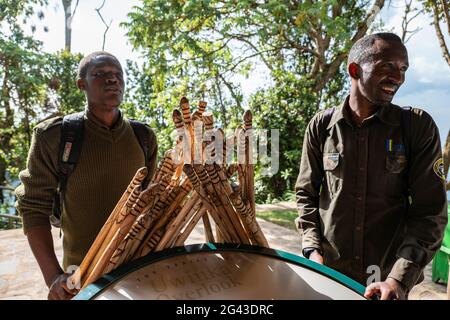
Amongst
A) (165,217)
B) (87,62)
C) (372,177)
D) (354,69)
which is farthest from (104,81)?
(372,177)

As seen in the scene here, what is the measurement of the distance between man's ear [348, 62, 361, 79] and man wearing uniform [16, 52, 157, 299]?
2.95 ft

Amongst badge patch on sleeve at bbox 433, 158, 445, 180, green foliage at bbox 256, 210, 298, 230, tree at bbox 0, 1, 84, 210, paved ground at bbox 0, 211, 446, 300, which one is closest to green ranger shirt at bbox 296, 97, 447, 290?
badge patch on sleeve at bbox 433, 158, 445, 180

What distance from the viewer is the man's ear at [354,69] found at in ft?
4.56

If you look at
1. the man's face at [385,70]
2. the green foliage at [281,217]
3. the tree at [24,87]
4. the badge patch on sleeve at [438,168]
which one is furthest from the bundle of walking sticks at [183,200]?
the tree at [24,87]

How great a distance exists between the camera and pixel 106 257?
979mm

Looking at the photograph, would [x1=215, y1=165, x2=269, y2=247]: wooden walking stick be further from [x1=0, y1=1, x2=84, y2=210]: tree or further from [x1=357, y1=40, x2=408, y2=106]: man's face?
[x1=0, y1=1, x2=84, y2=210]: tree

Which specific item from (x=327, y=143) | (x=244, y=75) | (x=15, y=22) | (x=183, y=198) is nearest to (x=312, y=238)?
(x=327, y=143)

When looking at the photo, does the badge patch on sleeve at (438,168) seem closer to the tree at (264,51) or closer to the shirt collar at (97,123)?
the shirt collar at (97,123)

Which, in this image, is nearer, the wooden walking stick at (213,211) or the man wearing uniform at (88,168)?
the wooden walking stick at (213,211)

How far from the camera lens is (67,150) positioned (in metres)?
1.42

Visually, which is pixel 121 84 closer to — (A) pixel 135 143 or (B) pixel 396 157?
(A) pixel 135 143

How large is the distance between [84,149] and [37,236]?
0.36 metres

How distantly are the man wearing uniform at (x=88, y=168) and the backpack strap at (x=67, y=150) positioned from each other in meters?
0.01

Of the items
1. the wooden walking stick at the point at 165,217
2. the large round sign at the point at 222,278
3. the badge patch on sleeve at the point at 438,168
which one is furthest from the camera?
the badge patch on sleeve at the point at 438,168
